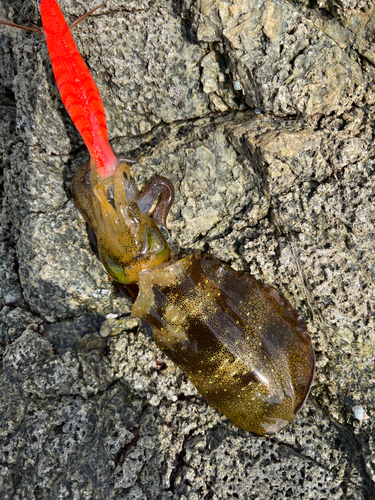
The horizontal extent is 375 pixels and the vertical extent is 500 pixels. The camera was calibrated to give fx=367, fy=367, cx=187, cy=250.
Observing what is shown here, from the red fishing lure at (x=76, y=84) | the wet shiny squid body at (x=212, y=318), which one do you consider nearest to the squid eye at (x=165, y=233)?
the wet shiny squid body at (x=212, y=318)

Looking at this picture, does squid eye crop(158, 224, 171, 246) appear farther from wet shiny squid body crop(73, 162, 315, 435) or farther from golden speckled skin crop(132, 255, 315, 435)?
golden speckled skin crop(132, 255, 315, 435)

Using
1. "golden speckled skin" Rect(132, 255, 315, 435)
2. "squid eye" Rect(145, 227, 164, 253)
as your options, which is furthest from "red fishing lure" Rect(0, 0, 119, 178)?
"golden speckled skin" Rect(132, 255, 315, 435)

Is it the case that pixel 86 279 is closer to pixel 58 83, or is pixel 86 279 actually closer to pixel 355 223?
pixel 58 83

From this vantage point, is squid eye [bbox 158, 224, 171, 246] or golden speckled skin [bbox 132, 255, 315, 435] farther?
squid eye [bbox 158, 224, 171, 246]

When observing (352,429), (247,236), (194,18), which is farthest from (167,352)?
(194,18)

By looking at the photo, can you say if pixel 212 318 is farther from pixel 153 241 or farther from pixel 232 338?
pixel 153 241

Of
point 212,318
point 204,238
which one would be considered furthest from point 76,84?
point 212,318

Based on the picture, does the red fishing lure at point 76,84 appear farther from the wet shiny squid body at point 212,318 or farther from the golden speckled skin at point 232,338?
the golden speckled skin at point 232,338
